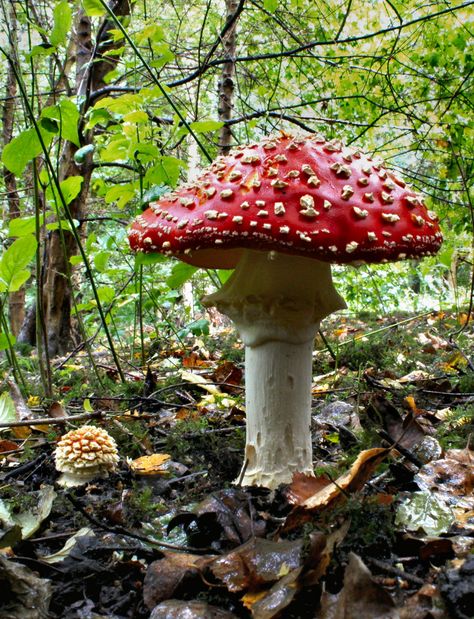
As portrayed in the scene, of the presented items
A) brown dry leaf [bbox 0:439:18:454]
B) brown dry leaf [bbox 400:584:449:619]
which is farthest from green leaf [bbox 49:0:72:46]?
brown dry leaf [bbox 400:584:449:619]

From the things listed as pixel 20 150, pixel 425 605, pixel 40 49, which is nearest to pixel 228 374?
pixel 20 150

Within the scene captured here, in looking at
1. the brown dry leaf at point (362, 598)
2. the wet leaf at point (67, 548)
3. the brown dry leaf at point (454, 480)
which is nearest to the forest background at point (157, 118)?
the wet leaf at point (67, 548)

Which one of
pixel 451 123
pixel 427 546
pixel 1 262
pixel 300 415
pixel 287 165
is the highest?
pixel 451 123

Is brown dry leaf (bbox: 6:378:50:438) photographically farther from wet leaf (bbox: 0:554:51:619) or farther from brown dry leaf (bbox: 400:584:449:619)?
brown dry leaf (bbox: 400:584:449:619)

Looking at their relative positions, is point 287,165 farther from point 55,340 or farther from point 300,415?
point 55,340

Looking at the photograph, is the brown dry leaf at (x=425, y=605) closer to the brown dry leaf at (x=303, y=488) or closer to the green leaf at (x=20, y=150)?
the brown dry leaf at (x=303, y=488)

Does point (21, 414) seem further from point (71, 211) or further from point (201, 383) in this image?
point (71, 211)

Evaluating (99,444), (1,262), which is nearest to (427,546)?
(99,444)
